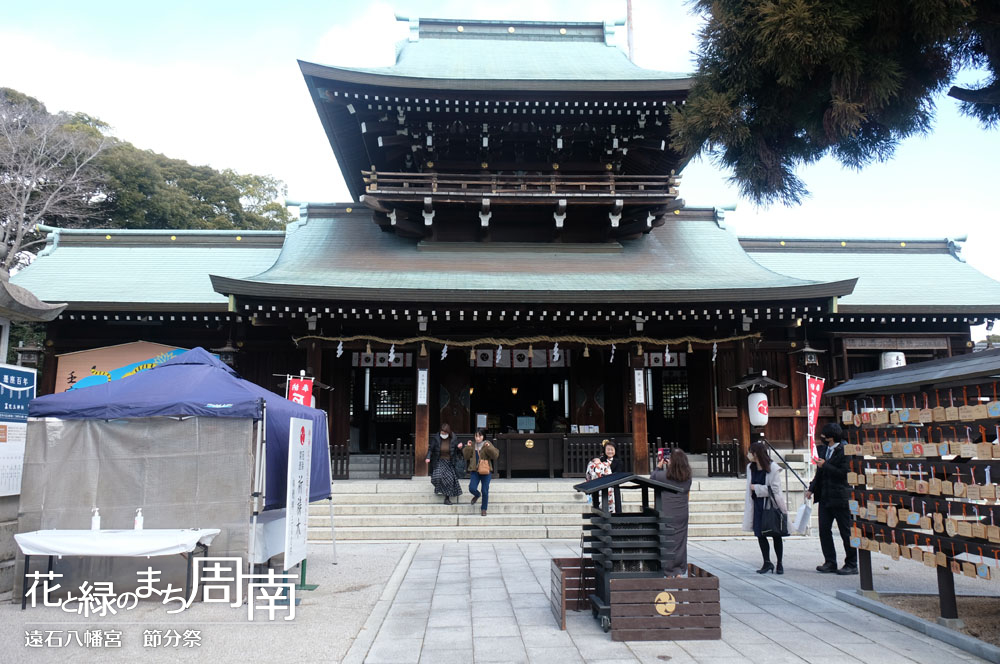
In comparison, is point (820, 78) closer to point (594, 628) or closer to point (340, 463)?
point (594, 628)

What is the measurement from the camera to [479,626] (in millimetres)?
5805

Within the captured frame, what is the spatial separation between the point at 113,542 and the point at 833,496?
8347 millimetres

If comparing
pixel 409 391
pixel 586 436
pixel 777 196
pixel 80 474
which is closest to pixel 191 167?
pixel 409 391

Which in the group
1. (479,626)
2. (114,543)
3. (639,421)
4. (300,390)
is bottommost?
(479,626)

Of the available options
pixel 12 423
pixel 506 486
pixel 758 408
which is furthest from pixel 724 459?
pixel 12 423

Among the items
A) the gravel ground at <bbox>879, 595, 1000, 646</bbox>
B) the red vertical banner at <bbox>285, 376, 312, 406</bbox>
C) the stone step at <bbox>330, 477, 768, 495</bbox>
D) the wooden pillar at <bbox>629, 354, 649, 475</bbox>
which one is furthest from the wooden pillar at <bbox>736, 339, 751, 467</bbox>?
the red vertical banner at <bbox>285, 376, 312, 406</bbox>

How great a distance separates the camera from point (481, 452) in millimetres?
11820

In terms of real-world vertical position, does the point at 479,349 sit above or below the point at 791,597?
above

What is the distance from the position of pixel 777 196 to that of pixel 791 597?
4.46 metres

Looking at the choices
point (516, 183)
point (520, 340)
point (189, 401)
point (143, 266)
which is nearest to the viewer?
point (189, 401)

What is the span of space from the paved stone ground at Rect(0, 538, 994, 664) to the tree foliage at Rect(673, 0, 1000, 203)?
14.4 feet

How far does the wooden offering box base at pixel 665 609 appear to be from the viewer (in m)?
5.37

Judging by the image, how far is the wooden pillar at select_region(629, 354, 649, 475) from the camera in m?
14.0

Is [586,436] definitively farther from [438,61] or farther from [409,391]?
[438,61]
